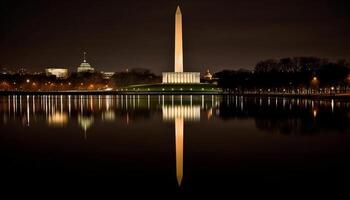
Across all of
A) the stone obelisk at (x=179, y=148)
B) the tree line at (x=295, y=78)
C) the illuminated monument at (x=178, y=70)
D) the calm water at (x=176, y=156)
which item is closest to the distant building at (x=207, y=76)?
the illuminated monument at (x=178, y=70)

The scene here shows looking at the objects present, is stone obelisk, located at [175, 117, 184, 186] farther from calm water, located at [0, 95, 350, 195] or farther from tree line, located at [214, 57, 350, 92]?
tree line, located at [214, 57, 350, 92]

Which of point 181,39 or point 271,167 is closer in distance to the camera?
point 271,167

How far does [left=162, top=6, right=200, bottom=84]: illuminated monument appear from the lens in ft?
208

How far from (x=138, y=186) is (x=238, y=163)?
277 cm

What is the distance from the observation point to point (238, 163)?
9.20m

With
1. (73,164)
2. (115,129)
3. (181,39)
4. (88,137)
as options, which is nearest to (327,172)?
(73,164)

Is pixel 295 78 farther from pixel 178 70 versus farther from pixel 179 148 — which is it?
pixel 179 148

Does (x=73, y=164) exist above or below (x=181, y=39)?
below

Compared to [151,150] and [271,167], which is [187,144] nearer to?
[151,150]

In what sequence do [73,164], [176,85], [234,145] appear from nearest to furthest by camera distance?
[73,164] < [234,145] < [176,85]

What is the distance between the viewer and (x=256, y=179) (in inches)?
307

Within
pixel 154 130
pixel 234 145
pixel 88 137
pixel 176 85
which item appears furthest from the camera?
pixel 176 85

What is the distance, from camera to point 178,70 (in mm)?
75500

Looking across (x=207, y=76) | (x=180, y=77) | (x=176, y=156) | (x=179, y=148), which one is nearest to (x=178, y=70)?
(x=180, y=77)
